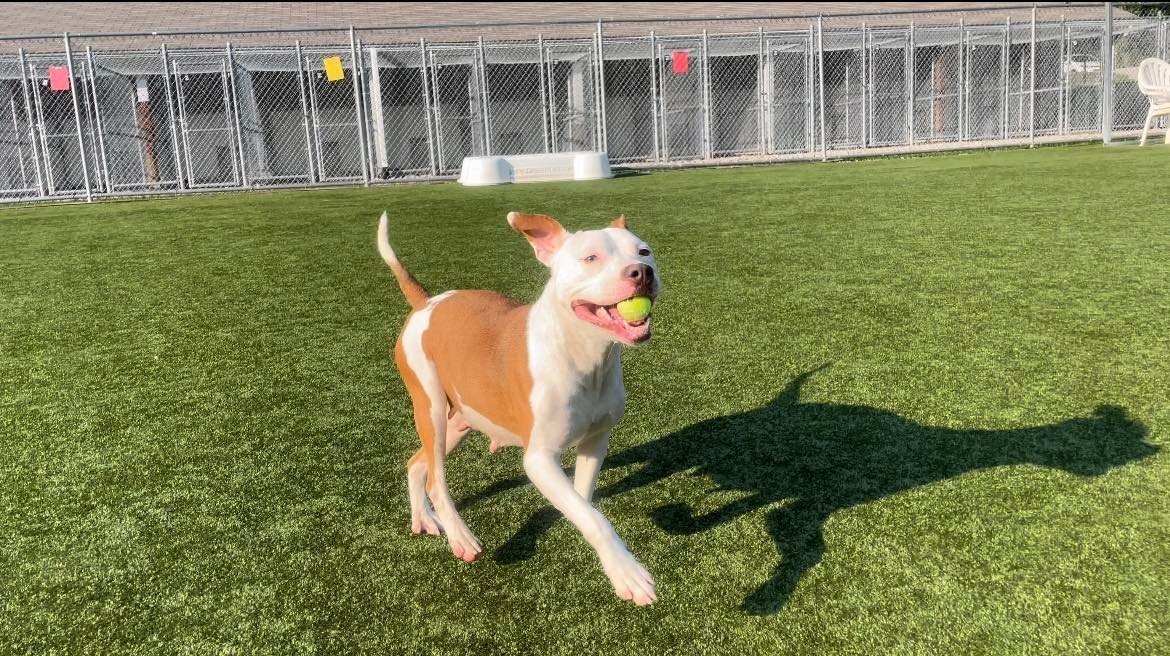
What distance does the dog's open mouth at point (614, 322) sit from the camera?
6.14 feet

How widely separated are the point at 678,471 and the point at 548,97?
1793 centimetres

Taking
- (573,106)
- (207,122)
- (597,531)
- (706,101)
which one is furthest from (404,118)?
(597,531)

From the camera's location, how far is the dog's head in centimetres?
187

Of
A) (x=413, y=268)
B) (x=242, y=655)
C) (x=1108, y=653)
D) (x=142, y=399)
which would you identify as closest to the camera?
(x=1108, y=653)

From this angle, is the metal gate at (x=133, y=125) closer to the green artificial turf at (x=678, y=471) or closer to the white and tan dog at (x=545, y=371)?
the green artificial turf at (x=678, y=471)

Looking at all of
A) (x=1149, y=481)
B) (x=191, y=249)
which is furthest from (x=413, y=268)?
(x=1149, y=481)

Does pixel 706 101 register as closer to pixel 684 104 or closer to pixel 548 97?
pixel 684 104

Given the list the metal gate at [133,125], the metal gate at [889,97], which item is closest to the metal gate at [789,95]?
the metal gate at [889,97]

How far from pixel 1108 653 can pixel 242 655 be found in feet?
5.99

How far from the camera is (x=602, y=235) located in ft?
6.55

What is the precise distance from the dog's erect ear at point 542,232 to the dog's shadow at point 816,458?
79 centimetres

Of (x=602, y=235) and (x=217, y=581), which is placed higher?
(x=602, y=235)

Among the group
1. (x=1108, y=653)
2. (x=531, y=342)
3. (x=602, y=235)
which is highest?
(x=602, y=235)

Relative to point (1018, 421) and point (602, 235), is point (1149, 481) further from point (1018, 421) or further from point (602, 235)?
point (602, 235)
